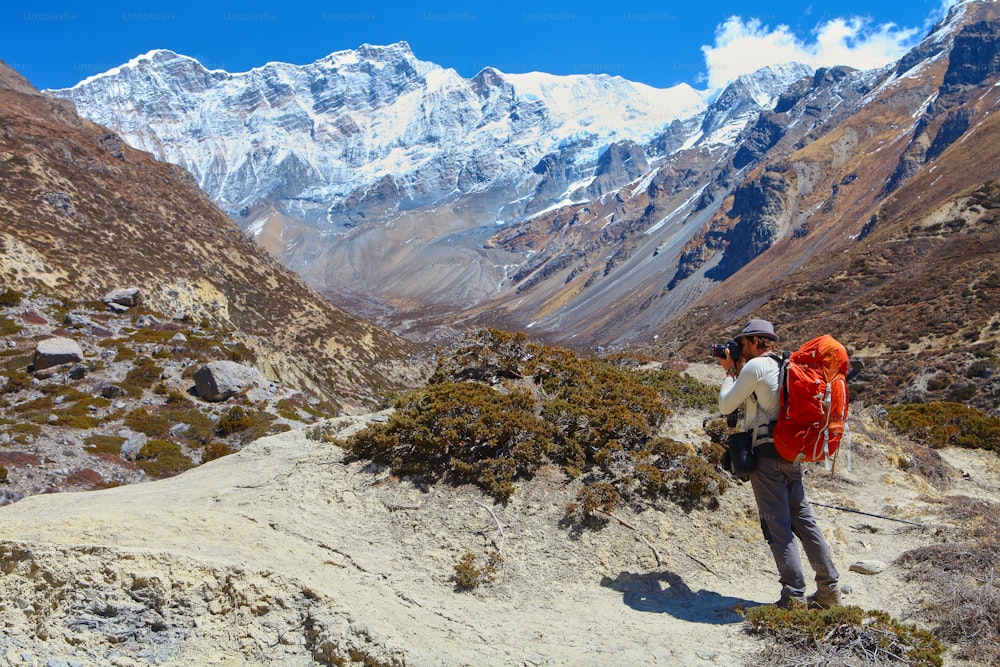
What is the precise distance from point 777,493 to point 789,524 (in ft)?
1.06

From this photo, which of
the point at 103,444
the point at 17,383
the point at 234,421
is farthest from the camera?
the point at 234,421

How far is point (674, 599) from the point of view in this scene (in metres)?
6.94

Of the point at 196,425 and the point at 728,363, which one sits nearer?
the point at 728,363

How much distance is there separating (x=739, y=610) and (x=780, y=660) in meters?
1.18

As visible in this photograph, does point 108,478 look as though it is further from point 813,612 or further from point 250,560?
point 813,612

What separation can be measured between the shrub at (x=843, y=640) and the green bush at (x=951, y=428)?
11898mm

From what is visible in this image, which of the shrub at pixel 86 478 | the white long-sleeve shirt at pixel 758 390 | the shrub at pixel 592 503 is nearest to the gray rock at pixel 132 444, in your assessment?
the shrub at pixel 86 478

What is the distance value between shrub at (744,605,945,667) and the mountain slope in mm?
38884

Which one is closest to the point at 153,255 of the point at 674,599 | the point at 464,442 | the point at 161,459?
the point at 161,459

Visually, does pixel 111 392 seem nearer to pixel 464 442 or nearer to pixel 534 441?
pixel 464 442

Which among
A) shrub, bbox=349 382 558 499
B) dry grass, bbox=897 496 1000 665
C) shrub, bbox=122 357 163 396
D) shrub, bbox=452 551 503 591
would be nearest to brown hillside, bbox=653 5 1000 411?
dry grass, bbox=897 496 1000 665

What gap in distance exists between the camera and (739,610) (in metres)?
6.25

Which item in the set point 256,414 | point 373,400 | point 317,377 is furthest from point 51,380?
point 373,400

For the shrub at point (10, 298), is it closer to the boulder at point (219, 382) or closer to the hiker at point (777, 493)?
the boulder at point (219, 382)
